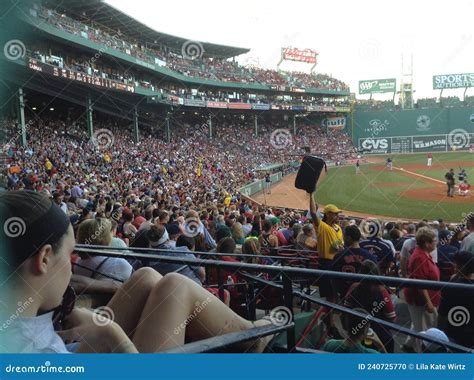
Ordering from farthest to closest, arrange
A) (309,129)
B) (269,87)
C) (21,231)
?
(309,129), (269,87), (21,231)

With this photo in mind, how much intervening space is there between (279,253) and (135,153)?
22268mm

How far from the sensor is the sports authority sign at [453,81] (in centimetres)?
6662

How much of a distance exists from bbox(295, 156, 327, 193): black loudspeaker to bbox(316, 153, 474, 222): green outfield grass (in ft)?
54.6

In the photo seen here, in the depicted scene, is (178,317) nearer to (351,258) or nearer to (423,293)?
(351,258)

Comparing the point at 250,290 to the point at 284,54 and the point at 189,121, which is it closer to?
the point at 189,121

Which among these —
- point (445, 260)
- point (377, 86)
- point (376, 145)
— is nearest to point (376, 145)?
point (376, 145)

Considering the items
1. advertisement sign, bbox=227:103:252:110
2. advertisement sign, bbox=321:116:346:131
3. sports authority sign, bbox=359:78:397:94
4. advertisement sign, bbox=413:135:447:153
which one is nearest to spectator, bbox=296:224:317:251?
advertisement sign, bbox=227:103:252:110

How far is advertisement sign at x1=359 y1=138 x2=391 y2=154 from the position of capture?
188 feet

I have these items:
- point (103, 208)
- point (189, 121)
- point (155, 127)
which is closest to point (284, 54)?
point (189, 121)

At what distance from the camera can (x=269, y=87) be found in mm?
53469

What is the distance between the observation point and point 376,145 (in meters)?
57.7

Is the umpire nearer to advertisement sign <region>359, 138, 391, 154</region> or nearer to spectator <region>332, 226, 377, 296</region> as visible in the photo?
spectator <region>332, 226, 377, 296</region>

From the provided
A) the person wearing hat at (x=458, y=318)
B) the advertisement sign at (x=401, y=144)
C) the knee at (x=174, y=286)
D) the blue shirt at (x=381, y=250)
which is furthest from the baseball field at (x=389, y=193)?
the knee at (x=174, y=286)

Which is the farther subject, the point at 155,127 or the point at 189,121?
the point at 189,121
